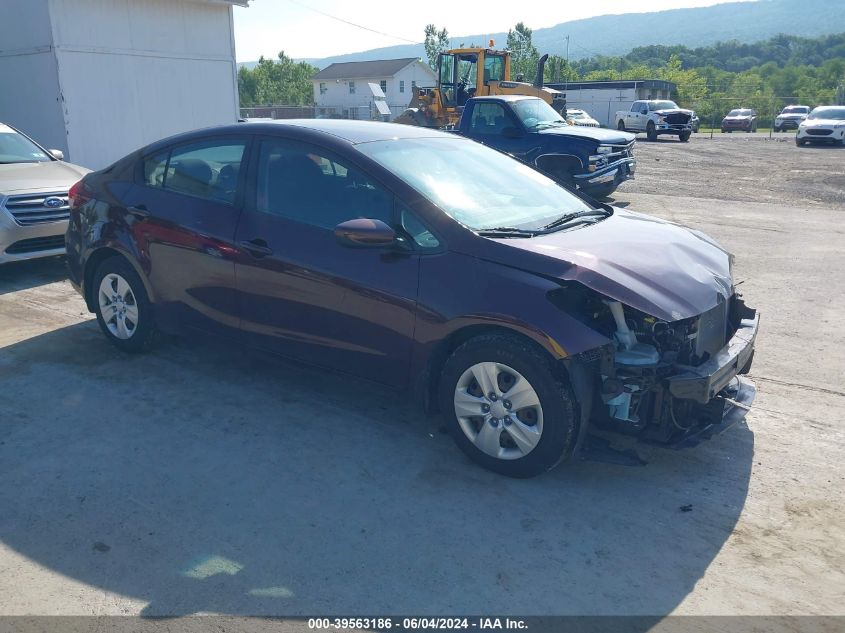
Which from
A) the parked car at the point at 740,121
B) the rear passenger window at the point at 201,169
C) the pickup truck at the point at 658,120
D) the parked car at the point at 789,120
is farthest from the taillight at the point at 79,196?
the parked car at the point at 740,121

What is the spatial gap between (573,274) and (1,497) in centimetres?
308

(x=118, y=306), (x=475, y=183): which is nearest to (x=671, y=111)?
(x=475, y=183)

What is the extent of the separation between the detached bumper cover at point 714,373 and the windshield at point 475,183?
4.05 ft

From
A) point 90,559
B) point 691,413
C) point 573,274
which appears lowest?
point 90,559

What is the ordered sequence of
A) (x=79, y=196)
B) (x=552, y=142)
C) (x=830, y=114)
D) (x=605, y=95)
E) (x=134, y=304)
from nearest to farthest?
(x=134, y=304) < (x=79, y=196) < (x=552, y=142) < (x=830, y=114) < (x=605, y=95)

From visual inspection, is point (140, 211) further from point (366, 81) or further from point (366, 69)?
point (366, 69)

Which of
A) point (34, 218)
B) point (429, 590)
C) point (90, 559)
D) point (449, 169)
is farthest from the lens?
point (34, 218)

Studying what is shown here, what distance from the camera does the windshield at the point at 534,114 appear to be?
12.7 m

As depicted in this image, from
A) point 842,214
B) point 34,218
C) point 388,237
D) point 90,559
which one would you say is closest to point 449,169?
point 388,237

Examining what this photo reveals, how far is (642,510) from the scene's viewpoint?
11.7 feet

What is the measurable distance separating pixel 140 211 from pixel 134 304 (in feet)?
2.28

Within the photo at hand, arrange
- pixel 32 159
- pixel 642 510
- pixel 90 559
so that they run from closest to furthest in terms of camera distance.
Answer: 1. pixel 90 559
2. pixel 642 510
3. pixel 32 159

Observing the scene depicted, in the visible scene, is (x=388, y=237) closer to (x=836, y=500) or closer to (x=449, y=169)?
(x=449, y=169)

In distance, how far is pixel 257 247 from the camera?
4.53 metres
